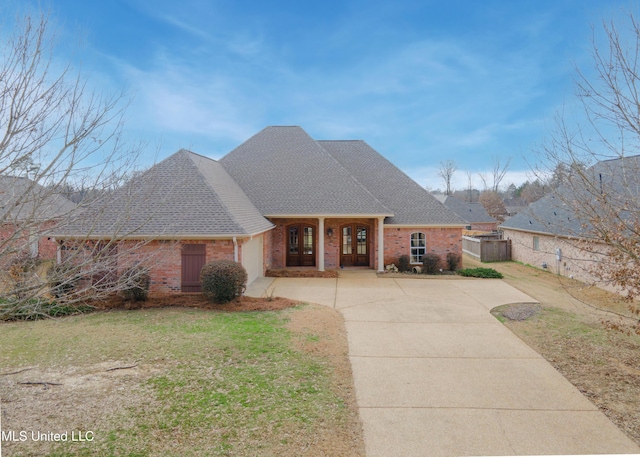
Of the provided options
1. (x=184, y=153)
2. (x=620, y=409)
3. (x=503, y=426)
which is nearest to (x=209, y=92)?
(x=184, y=153)

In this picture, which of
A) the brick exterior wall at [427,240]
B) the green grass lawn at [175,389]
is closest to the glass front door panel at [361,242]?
the brick exterior wall at [427,240]

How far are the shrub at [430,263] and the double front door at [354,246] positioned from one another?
2986mm

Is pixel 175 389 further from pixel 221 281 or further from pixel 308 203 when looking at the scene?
pixel 308 203

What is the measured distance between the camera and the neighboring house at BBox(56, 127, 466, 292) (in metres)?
14.0

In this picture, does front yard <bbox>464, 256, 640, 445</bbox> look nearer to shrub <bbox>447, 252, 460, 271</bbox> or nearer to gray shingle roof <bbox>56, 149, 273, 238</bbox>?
shrub <bbox>447, 252, 460, 271</bbox>

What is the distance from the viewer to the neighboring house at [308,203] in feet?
45.9

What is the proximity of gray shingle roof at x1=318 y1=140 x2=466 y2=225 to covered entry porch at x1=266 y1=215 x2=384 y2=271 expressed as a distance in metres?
1.47

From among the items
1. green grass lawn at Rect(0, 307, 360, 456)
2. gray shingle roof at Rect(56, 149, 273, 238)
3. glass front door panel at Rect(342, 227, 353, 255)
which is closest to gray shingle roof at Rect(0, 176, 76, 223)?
green grass lawn at Rect(0, 307, 360, 456)

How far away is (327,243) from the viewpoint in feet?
59.8

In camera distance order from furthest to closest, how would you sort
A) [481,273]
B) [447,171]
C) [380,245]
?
[447,171] → [380,245] → [481,273]

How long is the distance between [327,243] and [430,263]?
5.00 metres

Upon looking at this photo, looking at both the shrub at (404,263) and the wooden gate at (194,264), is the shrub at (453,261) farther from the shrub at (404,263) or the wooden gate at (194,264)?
the wooden gate at (194,264)

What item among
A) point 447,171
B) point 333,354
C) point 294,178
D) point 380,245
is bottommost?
point 333,354

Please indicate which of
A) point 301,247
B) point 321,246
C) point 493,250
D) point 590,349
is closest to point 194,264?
point 321,246
